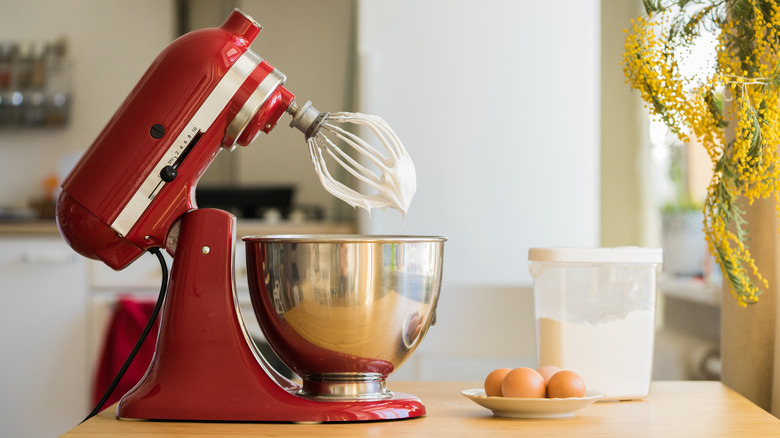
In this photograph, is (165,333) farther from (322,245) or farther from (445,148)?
(445,148)

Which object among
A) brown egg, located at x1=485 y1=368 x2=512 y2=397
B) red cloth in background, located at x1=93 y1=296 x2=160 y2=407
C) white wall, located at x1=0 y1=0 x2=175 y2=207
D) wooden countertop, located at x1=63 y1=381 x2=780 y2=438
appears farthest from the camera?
white wall, located at x1=0 y1=0 x2=175 y2=207

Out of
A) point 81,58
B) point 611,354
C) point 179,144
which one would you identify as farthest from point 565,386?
point 81,58

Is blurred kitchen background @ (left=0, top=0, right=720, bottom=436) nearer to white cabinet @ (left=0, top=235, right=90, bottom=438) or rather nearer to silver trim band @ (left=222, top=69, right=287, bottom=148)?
white cabinet @ (left=0, top=235, right=90, bottom=438)

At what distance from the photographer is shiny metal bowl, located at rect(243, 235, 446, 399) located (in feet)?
2.46

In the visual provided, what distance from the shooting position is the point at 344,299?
0.75 meters

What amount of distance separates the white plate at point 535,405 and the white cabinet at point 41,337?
5.36ft

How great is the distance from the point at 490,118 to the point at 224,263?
1.24m

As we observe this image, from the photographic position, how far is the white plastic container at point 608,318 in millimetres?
904

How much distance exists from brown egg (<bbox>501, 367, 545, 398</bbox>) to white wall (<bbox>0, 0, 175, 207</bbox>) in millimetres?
2364

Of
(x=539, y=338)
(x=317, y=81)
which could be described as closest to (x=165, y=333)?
(x=539, y=338)

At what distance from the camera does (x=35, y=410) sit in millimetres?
2158

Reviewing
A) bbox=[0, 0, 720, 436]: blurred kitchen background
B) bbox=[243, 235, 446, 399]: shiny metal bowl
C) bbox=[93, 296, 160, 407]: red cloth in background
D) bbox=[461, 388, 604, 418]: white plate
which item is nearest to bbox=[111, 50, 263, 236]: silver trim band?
bbox=[243, 235, 446, 399]: shiny metal bowl

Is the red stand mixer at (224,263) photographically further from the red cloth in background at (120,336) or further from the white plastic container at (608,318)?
the red cloth in background at (120,336)

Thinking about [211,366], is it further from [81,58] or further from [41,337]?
[81,58]
